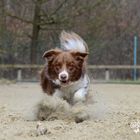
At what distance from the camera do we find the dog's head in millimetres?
7910

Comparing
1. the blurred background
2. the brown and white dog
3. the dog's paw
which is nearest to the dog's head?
the brown and white dog

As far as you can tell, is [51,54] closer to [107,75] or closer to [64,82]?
[64,82]

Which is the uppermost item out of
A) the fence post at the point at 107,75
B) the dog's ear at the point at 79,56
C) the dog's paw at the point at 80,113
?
the dog's ear at the point at 79,56

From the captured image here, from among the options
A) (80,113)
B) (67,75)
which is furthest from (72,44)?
(80,113)

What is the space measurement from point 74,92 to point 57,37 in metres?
16.8

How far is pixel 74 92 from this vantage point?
8148 millimetres

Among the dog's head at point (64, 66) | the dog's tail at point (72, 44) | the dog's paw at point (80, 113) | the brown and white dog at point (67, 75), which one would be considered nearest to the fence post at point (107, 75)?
the dog's tail at point (72, 44)

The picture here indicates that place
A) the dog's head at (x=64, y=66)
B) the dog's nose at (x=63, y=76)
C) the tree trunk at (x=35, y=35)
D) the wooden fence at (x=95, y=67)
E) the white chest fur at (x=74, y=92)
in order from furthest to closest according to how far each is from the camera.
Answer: the tree trunk at (x=35, y=35)
the wooden fence at (x=95, y=67)
the white chest fur at (x=74, y=92)
the dog's head at (x=64, y=66)
the dog's nose at (x=63, y=76)

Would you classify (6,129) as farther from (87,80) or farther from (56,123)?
(87,80)

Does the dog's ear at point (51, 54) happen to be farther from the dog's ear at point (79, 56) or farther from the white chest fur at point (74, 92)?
the white chest fur at point (74, 92)

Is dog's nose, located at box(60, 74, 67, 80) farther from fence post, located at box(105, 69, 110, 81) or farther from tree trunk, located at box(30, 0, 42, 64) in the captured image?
tree trunk, located at box(30, 0, 42, 64)

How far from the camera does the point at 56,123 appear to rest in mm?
Result: 7207

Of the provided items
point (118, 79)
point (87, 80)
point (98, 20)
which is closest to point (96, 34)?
point (98, 20)

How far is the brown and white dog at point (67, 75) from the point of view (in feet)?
26.1
